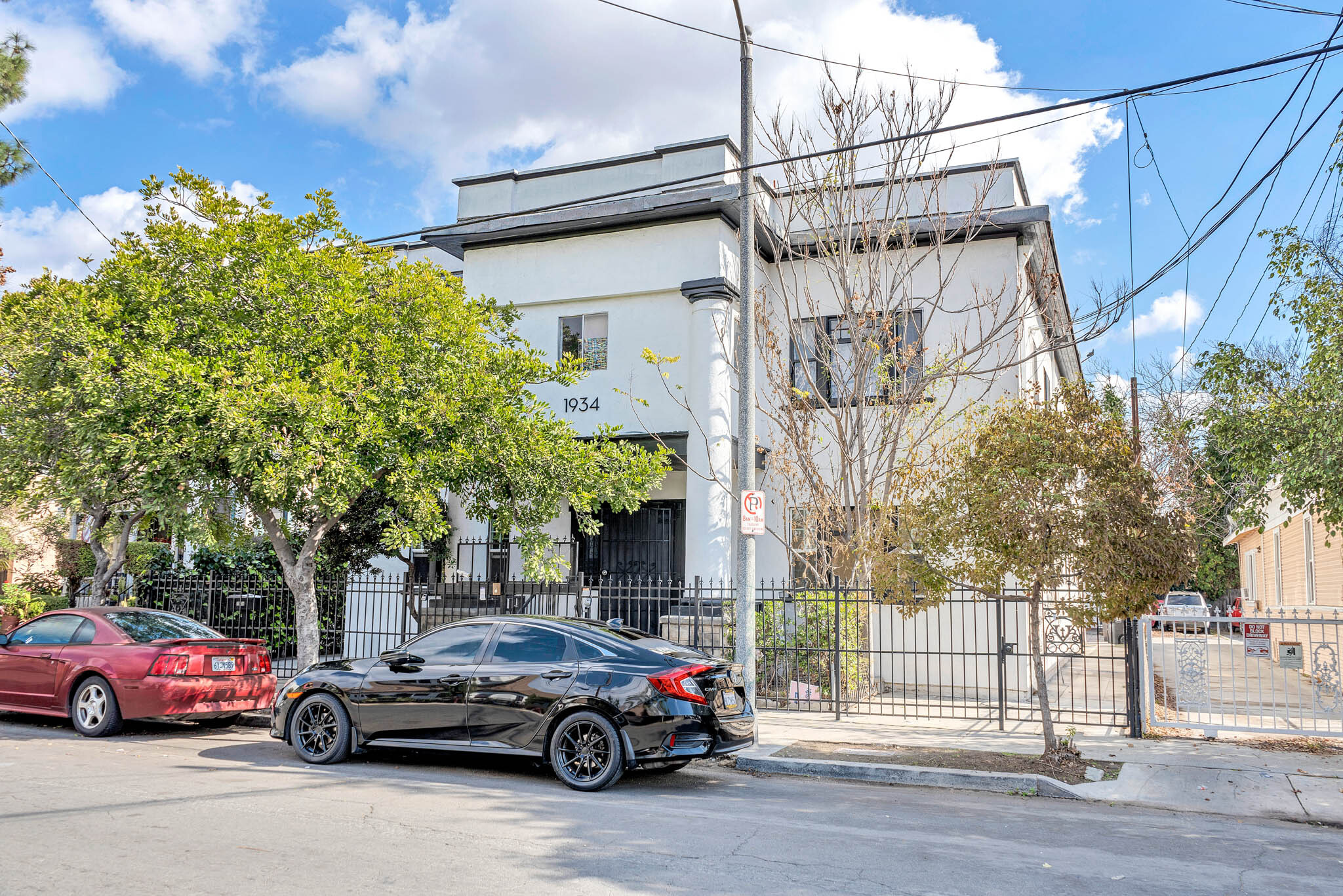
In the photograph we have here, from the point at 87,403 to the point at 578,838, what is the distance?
9.20 metres

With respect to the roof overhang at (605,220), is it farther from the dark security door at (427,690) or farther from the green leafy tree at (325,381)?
the dark security door at (427,690)

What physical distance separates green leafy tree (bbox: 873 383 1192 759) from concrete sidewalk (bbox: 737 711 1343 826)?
0.90 metres

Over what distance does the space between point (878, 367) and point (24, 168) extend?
44.1 feet

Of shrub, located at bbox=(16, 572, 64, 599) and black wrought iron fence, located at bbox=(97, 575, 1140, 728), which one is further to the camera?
shrub, located at bbox=(16, 572, 64, 599)

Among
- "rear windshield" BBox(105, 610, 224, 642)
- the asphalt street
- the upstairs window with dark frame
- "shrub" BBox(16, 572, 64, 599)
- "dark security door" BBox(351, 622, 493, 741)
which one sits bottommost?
the asphalt street

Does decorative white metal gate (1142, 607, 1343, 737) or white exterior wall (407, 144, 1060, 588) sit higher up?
white exterior wall (407, 144, 1060, 588)

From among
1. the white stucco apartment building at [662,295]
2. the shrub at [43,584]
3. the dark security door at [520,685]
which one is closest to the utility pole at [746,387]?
the dark security door at [520,685]

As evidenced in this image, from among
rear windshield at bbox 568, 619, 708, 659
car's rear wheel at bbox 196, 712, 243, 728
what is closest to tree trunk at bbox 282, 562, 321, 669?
car's rear wheel at bbox 196, 712, 243, 728

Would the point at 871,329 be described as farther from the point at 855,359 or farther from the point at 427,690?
the point at 427,690

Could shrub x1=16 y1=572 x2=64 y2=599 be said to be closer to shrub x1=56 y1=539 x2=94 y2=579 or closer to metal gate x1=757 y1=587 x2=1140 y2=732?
shrub x1=56 y1=539 x2=94 y2=579

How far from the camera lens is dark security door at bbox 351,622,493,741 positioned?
856 centimetres

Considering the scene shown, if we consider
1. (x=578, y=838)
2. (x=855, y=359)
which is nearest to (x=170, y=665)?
(x=578, y=838)

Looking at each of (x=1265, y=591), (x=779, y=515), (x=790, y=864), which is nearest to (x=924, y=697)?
(x=779, y=515)

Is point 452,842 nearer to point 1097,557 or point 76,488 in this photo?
point 1097,557
